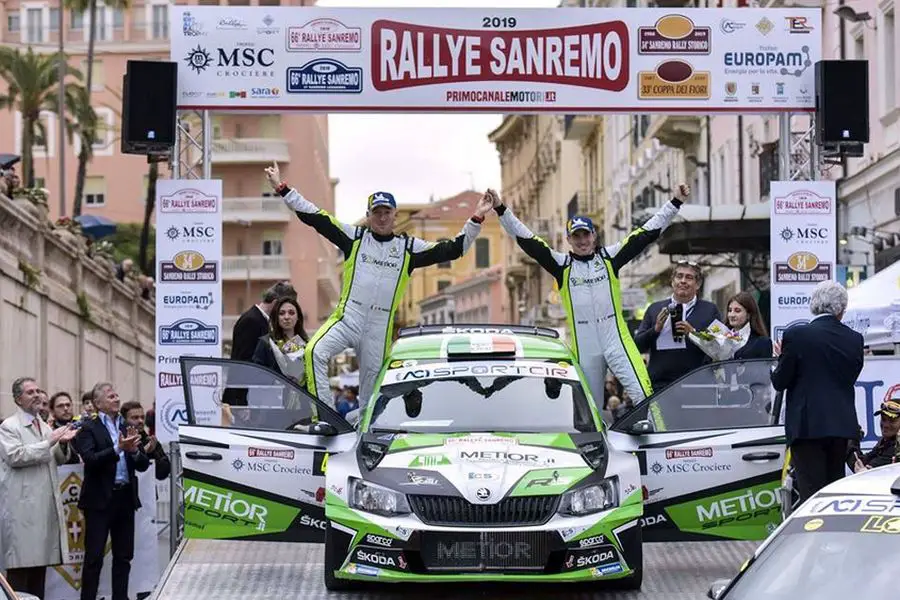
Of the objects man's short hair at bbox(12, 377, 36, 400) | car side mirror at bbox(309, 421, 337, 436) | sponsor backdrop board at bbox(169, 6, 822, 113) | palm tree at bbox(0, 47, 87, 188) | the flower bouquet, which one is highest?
palm tree at bbox(0, 47, 87, 188)

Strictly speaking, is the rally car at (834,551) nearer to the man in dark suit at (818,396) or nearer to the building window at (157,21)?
the man in dark suit at (818,396)

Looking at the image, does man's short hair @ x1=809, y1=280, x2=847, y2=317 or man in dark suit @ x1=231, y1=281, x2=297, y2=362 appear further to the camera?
man in dark suit @ x1=231, y1=281, x2=297, y2=362

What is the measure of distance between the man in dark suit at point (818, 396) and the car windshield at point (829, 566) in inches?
184

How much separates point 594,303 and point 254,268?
276 ft

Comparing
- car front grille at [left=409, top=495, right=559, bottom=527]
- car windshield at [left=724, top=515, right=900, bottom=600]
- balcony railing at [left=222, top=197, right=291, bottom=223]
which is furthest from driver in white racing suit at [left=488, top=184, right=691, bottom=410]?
balcony railing at [left=222, top=197, right=291, bottom=223]

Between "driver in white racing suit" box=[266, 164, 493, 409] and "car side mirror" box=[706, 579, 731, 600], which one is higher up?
"driver in white racing suit" box=[266, 164, 493, 409]

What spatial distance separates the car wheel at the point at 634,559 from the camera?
10617 millimetres

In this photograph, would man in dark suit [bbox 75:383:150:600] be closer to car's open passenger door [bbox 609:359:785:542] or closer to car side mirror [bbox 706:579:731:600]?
car's open passenger door [bbox 609:359:785:542]

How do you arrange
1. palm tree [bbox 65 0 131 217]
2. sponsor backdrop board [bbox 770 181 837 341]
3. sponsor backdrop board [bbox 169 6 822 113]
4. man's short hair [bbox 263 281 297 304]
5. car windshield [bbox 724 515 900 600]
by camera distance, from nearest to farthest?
car windshield [bbox 724 515 900 600] < man's short hair [bbox 263 281 297 304] < sponsor backdrop board [bbox 169 6 822 113] < sponsor backdrop board [bbox 770 181 837 341] < palm tree [bbox 65 0 131 217]

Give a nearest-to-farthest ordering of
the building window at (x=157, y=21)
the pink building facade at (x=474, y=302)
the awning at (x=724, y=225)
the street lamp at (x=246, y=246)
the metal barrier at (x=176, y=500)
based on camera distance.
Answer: the metal barrier at (x=176, y=500) < the awning at (x=724, y=225) < the street lamp at (x=246, y=246) < the building window at (x=157, y=21) < the pink building facade at (x=474, y=302)

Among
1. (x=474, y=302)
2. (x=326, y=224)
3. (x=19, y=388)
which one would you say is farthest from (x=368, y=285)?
(x=474, y=302)

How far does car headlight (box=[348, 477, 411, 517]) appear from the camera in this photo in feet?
35.0

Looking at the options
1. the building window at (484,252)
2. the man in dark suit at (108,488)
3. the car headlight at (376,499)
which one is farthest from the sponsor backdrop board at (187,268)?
the building window at (484,252)

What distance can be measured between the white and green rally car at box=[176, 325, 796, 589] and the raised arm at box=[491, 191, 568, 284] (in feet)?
2.86
